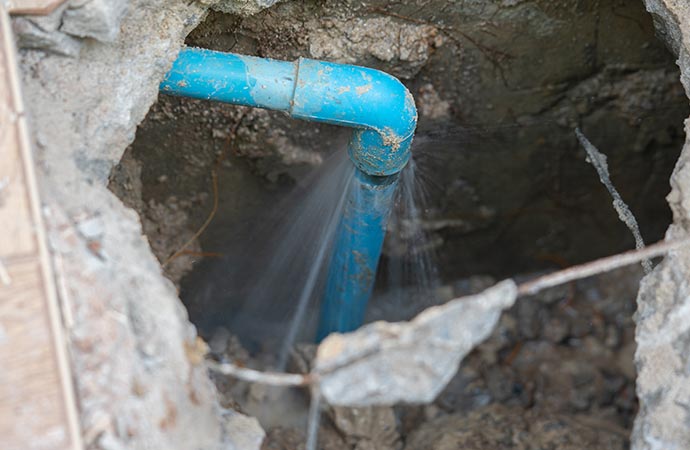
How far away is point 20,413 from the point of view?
1113 mm

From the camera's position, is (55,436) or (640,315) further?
(640,315)

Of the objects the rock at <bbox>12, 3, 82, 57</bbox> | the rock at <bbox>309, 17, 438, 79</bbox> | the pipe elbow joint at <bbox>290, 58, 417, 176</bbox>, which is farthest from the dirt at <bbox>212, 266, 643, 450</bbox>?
the rock at <bbox>12, 3, 82, 57</bbox>

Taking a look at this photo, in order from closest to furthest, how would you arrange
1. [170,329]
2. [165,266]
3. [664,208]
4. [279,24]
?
[170,329], [279,24], [165,266], [664,208]

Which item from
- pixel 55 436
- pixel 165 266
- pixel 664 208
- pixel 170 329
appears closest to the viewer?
pixel 55 436

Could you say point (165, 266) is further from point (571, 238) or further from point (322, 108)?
point (571, 238)

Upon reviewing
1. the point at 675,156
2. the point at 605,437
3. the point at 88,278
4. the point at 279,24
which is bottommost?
the point at 605,437

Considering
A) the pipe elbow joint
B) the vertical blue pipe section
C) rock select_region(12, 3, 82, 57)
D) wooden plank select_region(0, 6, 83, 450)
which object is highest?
rock select_region(12, 3, 82, 57)

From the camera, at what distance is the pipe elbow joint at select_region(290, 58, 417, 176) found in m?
1.68

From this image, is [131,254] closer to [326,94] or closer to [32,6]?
[32,6]

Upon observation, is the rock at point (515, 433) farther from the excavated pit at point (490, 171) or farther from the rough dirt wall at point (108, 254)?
the rough dirt wall at point (108, 254)

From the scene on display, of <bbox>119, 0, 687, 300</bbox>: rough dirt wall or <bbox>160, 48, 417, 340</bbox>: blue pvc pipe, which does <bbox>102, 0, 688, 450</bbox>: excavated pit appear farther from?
<bbox>160, 48, 417, 340</bbox>: blue pvc pipe

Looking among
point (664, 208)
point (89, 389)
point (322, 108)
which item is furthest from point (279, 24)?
point (664, 208)

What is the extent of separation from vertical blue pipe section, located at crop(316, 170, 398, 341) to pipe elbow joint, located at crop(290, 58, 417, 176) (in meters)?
0.19

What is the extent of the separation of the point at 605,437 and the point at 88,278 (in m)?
1.58
